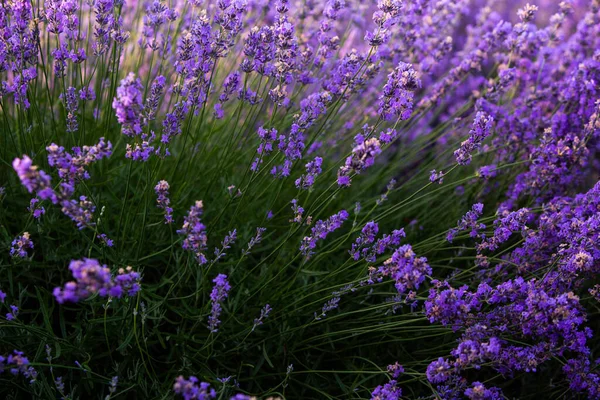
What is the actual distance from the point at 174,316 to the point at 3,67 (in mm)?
1221

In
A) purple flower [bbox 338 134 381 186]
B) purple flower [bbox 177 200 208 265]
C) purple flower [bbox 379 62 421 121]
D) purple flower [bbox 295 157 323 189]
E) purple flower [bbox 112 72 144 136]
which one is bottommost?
purple flower [bbox 177 200 208 265]

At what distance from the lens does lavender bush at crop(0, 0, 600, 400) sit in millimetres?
1941

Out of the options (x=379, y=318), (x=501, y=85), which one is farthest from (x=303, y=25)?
(x=379, y=318)

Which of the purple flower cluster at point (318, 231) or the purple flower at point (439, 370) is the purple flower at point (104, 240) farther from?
the purple flower at point (439, 370)

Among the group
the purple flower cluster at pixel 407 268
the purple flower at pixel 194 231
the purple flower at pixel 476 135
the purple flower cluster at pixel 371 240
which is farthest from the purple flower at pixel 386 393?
the purple flower at pixel 476 135

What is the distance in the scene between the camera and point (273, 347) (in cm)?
246

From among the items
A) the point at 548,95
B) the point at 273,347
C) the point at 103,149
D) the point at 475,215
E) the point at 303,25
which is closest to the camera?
the point at 103,149

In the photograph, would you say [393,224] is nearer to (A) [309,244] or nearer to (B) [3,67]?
(A) [309,244]

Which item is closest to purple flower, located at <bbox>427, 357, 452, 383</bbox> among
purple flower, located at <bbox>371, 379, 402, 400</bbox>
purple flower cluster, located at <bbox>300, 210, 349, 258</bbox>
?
purple flower, located at <bbox>371, 379, 402, 400</bbox>

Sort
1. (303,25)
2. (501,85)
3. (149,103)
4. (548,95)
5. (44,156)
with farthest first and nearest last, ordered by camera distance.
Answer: (303,25), (548,95), (501,85), (44,156), (149,103)

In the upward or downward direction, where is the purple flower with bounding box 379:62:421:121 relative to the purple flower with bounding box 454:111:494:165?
upward

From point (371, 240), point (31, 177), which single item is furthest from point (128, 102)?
point (371, 240)

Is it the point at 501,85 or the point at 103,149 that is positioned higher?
the point at 501,85

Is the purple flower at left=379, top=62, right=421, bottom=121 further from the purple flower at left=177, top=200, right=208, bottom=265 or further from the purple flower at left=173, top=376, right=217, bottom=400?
the purple flower at left=173, top=376, right=217, bottom=400
